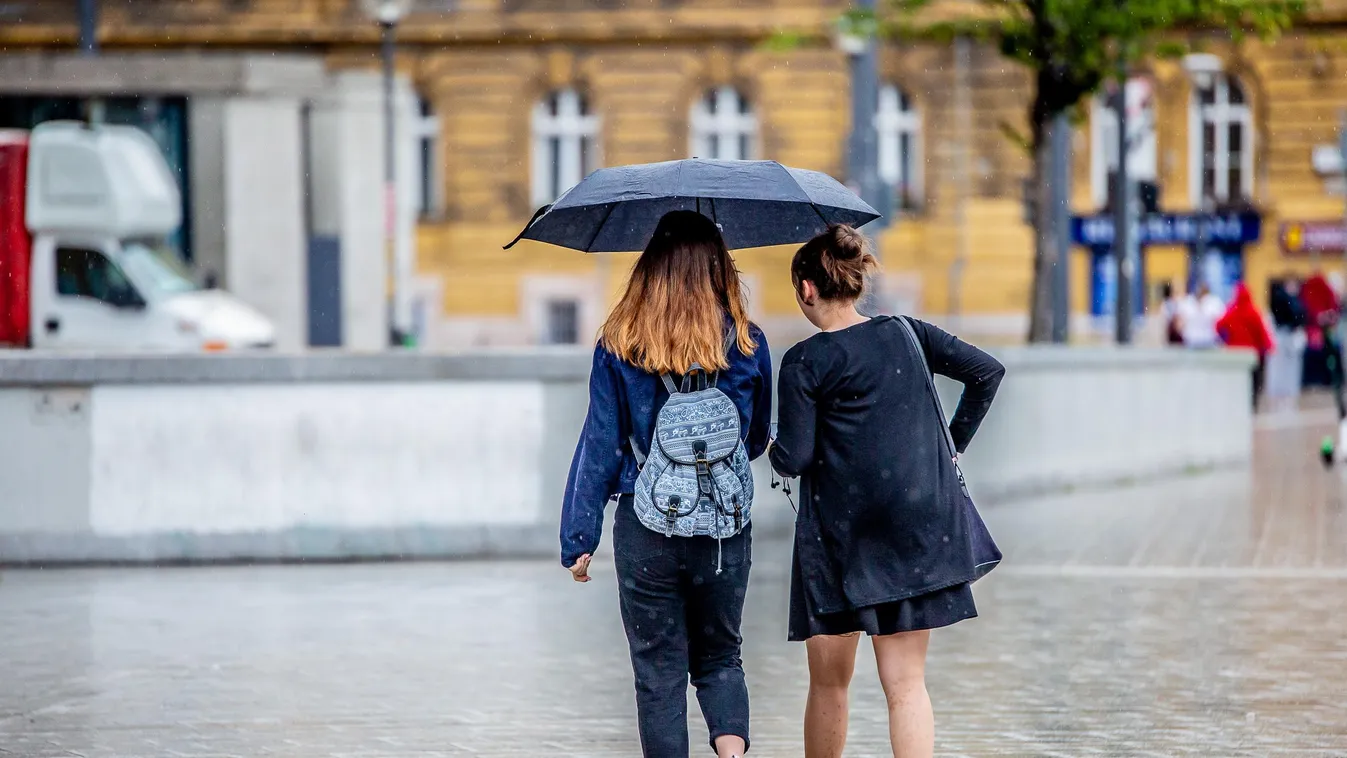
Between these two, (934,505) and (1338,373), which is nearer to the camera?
(934,505)

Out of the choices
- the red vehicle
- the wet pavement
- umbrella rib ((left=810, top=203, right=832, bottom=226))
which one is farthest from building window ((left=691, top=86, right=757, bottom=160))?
umbrella rib ((left=810, top=203, right=832, bottom=226))

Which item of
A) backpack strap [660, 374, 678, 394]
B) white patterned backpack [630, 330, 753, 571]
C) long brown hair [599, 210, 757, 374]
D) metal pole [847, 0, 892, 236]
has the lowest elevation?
white patterned backpack [630, 330, 753, 571]

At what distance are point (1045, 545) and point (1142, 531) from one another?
104cm

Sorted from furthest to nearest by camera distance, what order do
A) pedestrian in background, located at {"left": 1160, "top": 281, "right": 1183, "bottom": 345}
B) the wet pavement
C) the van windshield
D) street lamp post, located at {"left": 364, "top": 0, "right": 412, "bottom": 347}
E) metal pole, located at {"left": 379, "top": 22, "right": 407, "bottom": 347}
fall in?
metal pole, located at {"left": 379, "top": 22, "right": 407, "bottom": 347}
pedestrian in background, located at {"left": 1160, "top": 281, "right": 1183, "bottom": 345}
street lamp post, located at {"left": 364, "top": 0, "right": 412, "bottom": 347}
the van windshield
the wet pavement

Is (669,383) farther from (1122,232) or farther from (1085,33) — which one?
(1122,232)

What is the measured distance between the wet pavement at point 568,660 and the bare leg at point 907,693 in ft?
3.96

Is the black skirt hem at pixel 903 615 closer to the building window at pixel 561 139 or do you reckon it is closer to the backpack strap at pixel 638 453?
the backpack strap at pixel 638 453

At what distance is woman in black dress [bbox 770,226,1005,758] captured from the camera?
17.1ft

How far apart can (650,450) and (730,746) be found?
2.53 ft

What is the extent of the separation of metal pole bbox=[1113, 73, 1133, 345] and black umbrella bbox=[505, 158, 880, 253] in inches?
647

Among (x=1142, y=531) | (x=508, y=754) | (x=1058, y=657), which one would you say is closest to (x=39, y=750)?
(x=508, y=754)

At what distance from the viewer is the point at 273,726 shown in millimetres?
7012

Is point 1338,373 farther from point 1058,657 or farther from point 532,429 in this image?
point 1058,657

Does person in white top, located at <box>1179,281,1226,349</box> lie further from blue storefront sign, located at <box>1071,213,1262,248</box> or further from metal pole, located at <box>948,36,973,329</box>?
metal pole, located at <box>948,36,973,329</box>
